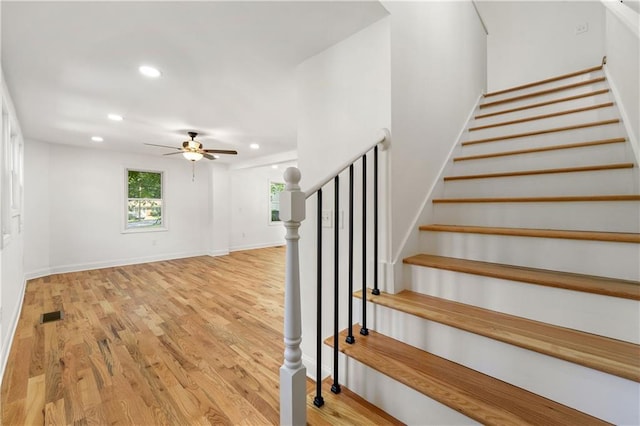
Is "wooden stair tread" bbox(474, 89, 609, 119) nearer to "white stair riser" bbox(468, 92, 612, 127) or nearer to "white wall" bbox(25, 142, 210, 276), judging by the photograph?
"white stair riser" bbox(468, 92, 612, 127)

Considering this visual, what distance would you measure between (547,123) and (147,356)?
3.97 meters

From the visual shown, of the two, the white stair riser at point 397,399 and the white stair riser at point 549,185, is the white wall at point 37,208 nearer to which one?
the white stair riser at point 397,399

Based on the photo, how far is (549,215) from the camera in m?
1.59

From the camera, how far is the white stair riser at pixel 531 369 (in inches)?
34.2

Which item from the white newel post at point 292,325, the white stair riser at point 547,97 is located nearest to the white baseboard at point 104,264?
the white newel post at point 292,325

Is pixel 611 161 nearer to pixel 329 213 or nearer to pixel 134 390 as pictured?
pixel 329 213

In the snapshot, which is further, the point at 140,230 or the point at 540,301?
the point at 140,230

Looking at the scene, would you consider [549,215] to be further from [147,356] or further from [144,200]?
[144,200]

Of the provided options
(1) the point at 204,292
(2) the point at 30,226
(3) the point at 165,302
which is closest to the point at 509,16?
(1) the point at 204,292

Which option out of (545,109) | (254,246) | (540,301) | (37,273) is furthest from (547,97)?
(37,273)

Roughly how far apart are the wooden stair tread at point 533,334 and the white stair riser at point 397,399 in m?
0.31

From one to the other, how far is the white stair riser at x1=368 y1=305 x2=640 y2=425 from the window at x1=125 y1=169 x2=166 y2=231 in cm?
653

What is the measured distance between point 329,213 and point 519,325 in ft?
3.90

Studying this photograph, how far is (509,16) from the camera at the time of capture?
178 inches
